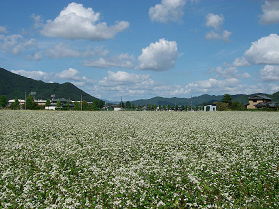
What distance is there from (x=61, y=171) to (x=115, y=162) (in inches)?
84.7

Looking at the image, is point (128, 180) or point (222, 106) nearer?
point (128, 180)

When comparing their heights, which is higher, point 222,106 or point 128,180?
point 222,106

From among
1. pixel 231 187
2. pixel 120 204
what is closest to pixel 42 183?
pixel 120 204

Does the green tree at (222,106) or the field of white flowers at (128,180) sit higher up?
the green tree at (222,106)

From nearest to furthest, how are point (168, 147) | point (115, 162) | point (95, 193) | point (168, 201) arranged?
point (168, 201) → point (95, 193) → point (115, 162) → point (168, 147)

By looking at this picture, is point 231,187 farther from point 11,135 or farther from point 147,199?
point 11,135

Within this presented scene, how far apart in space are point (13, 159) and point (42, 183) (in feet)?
13.2

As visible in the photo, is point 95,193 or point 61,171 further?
point 61,171

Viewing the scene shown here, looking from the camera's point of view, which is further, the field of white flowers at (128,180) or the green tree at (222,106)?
the green tree at (222,106)

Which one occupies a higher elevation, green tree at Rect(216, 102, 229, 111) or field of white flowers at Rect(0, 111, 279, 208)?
green tree at Rect(216, 102, 229, 111)

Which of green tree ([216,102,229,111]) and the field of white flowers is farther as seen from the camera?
green tree ([216,102,229,111])

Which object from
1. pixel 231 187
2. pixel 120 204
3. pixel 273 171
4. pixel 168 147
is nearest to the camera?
pixel 120 204

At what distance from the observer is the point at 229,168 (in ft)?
33.5

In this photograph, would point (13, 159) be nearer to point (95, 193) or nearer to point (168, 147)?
point (95, 193)
